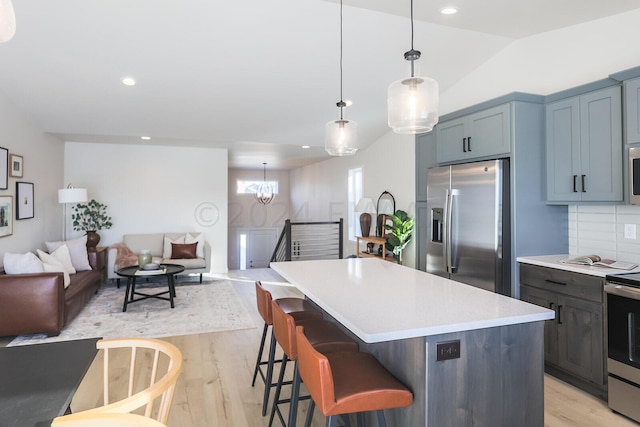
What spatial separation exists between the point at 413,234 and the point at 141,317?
3.72 meters

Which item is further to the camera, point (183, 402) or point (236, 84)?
point (236, 84)

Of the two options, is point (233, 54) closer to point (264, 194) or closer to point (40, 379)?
point (40, 379)

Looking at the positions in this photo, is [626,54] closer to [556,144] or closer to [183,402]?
[556,144]

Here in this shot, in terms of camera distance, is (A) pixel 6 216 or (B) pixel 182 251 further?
(B) pixel 182 251

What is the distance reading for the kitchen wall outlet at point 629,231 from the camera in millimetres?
3043

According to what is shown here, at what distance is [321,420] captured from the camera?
2473mm

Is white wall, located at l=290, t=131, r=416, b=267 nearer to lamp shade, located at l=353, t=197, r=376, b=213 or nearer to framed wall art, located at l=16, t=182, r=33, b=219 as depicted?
lamp shade, located at l=353, t=197, r=376, b=213

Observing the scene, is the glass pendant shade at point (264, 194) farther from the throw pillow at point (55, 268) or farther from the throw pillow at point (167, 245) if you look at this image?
the throw pillow at point (55, 268)

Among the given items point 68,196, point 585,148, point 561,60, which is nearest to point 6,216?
point 68,196

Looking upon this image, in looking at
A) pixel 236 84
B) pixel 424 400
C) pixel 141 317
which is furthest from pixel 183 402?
pixel 236 84

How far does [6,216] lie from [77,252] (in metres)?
1.17

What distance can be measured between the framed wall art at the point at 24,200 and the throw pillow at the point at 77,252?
508mm

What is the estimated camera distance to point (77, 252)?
5621mm

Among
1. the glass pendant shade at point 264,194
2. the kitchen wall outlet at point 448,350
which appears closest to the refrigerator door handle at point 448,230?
the kitchen wall outlet at point 448,350
